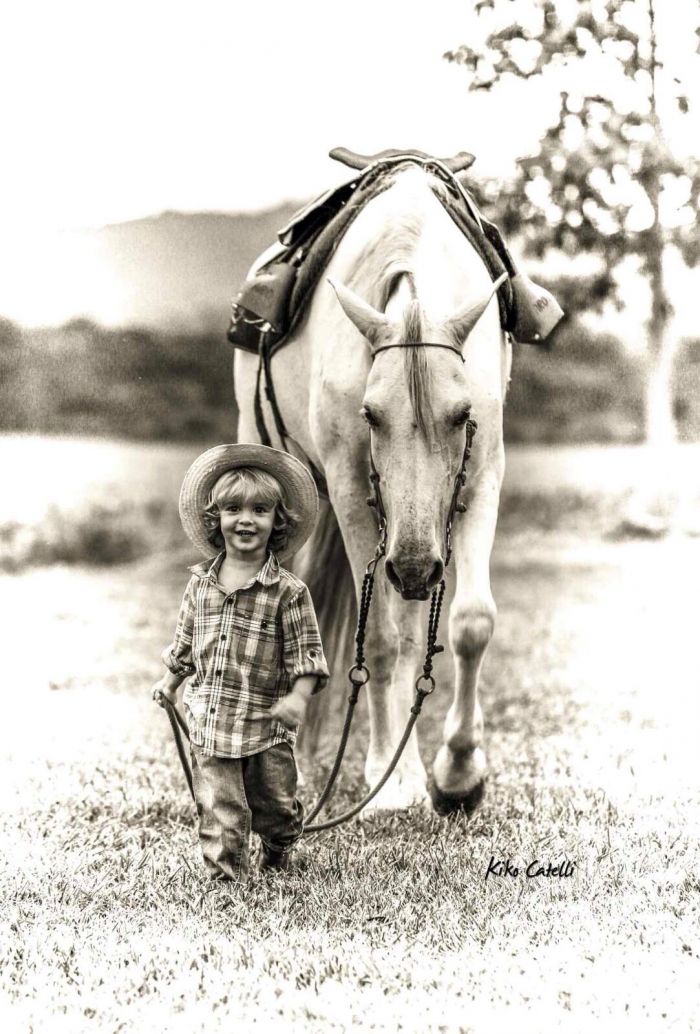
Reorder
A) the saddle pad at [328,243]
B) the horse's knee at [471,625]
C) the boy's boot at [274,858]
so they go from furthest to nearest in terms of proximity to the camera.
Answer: the saddle pad at [328,243]
the horse's knee at [471,625]
the boy's boot at [274,858]

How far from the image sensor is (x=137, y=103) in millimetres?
8258

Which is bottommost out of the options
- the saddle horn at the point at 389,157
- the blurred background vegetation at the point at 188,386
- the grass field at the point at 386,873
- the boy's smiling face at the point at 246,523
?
the grass field at the point at 386,873

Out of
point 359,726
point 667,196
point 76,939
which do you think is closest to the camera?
point 76,939

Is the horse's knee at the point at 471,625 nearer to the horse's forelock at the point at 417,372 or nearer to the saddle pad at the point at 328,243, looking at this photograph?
the horse's forelock at the point at 417,372

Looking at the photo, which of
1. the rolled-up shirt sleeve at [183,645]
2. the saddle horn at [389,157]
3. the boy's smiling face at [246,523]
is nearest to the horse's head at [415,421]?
the boy's smiling face at [246,523]

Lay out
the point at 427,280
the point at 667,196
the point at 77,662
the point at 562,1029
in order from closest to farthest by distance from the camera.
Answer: the point at 562,1029, the point at 427,280, the point at 667,196, the point at 77,662

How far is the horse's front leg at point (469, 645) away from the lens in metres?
4.24

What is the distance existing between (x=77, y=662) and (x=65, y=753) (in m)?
1.88

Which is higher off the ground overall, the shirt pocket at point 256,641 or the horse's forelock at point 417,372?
the horse's forelock at point 417,372

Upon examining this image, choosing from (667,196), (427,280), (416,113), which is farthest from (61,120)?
(427,280)

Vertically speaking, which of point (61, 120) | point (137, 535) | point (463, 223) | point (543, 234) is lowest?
point (137, 535)

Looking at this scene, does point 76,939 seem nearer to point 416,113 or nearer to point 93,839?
point 93,839

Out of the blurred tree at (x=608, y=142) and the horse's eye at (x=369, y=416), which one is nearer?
the horse's eye at (x=369, y=416)

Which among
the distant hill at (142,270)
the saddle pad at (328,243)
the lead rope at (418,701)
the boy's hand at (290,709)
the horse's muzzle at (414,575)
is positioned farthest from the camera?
the distant hill at (142,270)
